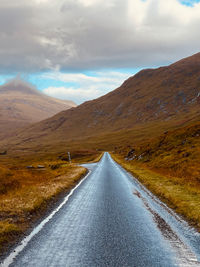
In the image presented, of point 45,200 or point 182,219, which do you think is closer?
point 182,219

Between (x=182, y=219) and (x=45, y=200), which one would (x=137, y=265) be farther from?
(x=45, y=200)

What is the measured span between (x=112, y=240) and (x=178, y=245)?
2.07m

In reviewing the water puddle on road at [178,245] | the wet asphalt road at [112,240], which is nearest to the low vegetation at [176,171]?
the water puddle on road at [178,245]

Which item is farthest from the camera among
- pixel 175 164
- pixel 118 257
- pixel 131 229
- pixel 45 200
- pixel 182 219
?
pixel 175 164

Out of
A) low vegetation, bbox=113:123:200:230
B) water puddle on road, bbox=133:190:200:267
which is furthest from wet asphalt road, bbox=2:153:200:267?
low vegetation, bbox=113:123:200:230

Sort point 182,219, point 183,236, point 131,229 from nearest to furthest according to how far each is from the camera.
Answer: point 183,236 → point 131,229 → point 182,219

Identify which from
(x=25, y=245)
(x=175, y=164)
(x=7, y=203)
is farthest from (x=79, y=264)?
(x=175, y=164)

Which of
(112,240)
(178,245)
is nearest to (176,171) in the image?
(178,245)

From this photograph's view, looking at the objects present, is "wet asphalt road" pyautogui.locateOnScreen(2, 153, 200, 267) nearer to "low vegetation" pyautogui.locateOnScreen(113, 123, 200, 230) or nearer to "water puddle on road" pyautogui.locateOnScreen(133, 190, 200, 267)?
"water puddle on road" pyautogui.locateOnScreen(133, 190, 200, 267)

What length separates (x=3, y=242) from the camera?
8.21 meters

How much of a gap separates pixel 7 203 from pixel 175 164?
3061cm

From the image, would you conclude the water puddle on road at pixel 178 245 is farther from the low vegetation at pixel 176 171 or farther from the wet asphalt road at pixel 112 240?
the low vegetation at pixel 176 171

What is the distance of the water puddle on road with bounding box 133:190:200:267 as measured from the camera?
274 inches

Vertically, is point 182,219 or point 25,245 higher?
point 25,245
